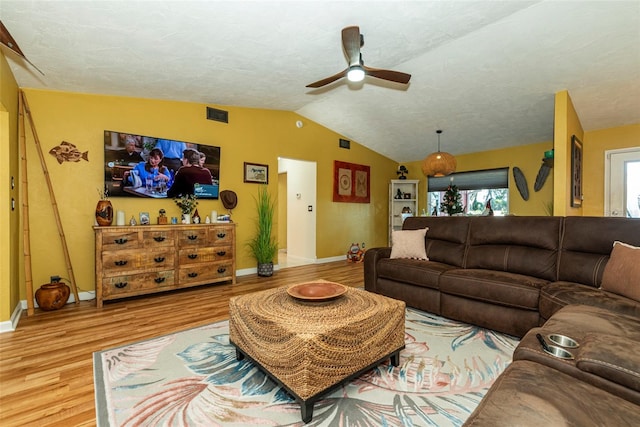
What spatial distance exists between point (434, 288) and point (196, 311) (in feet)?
8.12

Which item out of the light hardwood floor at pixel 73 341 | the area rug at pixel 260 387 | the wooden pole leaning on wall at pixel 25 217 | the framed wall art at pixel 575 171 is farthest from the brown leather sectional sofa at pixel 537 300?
the wooden pole leaning on wall at pixel 25 217

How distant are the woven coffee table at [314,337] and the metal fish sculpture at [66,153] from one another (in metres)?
2.91

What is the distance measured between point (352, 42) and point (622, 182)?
5050mm

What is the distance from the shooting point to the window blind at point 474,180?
618 cm

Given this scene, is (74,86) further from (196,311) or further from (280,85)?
(196,311)

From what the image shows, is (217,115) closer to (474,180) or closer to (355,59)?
(355,59)

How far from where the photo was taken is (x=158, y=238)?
358 cm

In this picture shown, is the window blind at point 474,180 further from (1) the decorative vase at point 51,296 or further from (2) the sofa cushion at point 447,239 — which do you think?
(1) the decorative vase at point 51,296

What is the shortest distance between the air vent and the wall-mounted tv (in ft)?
1.67

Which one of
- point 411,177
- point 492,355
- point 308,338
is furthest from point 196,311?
point 411,177

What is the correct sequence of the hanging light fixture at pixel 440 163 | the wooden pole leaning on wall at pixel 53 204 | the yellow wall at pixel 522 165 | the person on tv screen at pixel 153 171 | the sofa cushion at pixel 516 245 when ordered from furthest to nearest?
1. the yellow wall at pixel 522 165
2. the hanging light fixture at pixel 440 163
3. the person on tv screen at pixel 153 171
4. the wooden pole leaning on wall at pixel 53 204
5. the sofa cushion at pixel 516 245

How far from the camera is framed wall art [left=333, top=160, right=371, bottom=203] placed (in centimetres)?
632

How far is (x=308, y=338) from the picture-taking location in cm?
144

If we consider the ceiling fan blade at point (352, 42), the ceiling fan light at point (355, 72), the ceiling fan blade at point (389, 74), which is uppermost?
the ceiling fan blade at point (352, 42)
